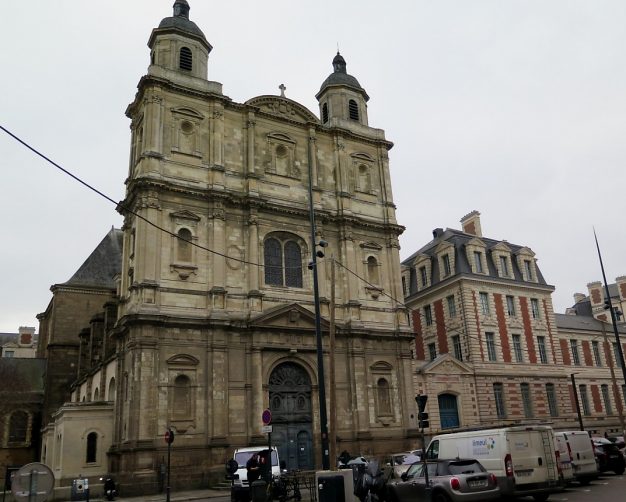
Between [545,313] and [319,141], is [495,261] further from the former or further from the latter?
[319,141]

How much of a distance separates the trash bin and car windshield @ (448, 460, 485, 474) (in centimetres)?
493

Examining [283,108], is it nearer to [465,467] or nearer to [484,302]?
[484,302]

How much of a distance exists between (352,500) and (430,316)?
29.9 m

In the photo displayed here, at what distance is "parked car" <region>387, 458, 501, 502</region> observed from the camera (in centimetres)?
1319

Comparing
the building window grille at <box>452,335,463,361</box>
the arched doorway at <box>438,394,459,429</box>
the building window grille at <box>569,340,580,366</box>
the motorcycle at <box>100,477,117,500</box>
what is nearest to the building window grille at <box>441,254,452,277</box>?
the building window grille at <box>452,335,463,361</box>

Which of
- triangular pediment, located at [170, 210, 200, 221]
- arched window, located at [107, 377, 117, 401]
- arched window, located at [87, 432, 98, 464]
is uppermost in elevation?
triangular pediment, located at [170, 210, 200, 221]

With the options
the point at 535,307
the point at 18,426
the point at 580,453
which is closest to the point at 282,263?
the point at 580,453

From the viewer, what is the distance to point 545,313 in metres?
43.3

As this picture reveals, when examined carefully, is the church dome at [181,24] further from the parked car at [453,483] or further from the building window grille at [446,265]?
the parked car at [453,483]

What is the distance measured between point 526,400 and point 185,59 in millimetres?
30637

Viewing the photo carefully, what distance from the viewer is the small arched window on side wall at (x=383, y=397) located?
3062 centimetres

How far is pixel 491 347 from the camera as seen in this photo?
39.6 meters

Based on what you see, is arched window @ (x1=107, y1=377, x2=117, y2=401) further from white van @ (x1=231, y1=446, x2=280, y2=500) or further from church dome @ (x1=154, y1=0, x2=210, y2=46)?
church dome @ (x1=154, y1=0, x2=210, y2=46)

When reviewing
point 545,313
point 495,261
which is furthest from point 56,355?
point 545,313
